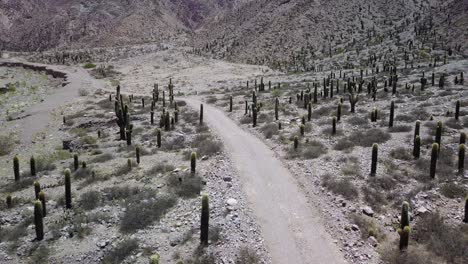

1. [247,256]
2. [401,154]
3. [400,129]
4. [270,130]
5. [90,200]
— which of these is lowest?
[247,256]

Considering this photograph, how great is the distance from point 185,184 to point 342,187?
607 cm

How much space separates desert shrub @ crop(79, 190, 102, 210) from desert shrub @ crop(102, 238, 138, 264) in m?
3.58

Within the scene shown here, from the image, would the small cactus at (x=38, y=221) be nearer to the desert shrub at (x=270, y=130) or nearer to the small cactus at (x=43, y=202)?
the small cactus at (x=43, y=202)

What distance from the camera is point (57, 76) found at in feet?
212

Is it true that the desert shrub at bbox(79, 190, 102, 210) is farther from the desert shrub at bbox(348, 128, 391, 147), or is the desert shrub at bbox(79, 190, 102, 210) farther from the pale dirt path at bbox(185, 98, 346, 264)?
the desert shrub at bbox(348, 128, 391, 147)

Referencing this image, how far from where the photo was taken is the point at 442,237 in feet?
39.1

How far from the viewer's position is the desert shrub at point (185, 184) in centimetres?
1593

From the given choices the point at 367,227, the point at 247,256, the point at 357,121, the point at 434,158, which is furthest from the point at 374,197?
the point at 357,121

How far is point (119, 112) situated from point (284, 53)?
52066mm

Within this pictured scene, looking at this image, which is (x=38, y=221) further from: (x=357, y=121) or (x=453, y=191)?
(x=357, y=121)

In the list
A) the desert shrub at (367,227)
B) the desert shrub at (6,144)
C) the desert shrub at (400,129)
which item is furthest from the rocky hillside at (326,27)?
the desert shrub at (367,227)

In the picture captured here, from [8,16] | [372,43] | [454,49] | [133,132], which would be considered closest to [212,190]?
[133,132]

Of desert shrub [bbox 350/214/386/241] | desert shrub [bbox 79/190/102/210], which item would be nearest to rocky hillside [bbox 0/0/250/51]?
desert shrub [bbox 79/190/102/210]

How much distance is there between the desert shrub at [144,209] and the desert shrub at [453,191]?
383 inches
